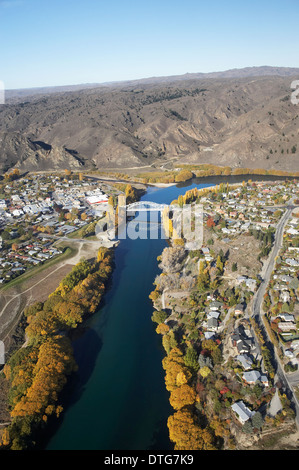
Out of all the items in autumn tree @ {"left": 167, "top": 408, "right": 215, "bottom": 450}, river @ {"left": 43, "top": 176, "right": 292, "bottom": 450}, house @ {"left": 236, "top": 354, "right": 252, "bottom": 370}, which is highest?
house @ {"left": 236, "top": 354, "right": 252, "bottom": 370}

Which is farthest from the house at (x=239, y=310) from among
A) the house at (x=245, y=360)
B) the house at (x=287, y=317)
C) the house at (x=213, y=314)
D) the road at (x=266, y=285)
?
the house at (x=245, y=360)

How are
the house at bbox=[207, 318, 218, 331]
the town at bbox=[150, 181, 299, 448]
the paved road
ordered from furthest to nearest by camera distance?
the paved road
the house at bbox=[207, 318, 218, 331]
the town at bbox=[150, 181, 299, 448]

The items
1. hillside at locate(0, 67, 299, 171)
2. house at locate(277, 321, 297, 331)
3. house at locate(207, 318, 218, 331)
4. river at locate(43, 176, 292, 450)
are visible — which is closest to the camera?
river at locate(43, 176, 292, 450)

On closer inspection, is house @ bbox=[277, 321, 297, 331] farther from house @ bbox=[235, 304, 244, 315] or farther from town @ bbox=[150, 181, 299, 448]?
house @ bbox=[235, 304, 244, 315]

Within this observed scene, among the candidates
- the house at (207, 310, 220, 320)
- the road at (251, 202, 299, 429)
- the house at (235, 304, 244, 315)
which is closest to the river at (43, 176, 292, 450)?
the house at (207, 310, 220, 320)

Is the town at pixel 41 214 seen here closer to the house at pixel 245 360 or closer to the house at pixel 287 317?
the house at pixel 245 360

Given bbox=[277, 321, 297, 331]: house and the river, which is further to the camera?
bbox=[277, 321, 297, 331]: house

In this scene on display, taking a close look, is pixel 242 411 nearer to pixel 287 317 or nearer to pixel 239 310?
pixel 239 310

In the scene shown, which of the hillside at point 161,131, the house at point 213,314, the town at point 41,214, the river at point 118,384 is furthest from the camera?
the hillside at point 161,131
